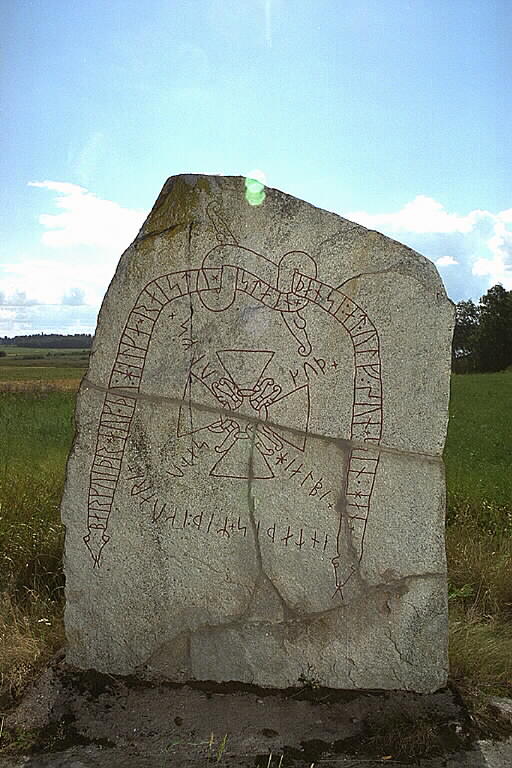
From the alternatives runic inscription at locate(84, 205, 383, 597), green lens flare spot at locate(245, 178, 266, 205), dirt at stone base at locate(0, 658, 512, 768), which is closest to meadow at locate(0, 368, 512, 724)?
dirt at stone base at locate(0, 658, 512, 768)

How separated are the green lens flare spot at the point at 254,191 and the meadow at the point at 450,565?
6.98 feet

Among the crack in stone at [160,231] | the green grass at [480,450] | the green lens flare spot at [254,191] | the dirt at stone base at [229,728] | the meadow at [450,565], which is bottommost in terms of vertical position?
the dirt at stone base at [229,728]

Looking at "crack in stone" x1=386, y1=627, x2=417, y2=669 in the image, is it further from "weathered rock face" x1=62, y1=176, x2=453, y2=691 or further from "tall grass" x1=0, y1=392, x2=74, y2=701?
"tall grass" x1=0, y1=392, x2=74, y2=701

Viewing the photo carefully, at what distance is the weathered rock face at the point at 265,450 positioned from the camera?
9.22 feet

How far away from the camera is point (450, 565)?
4234 mm

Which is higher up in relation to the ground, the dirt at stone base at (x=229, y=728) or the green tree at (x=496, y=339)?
the green tree at (x=496, y=339)

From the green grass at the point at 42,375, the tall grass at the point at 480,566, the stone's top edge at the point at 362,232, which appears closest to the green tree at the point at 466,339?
the green grass at the point at 42,375

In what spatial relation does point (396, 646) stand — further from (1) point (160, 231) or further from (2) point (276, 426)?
(1) point (160, 231)

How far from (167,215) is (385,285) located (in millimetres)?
904

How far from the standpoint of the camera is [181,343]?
9.39ft

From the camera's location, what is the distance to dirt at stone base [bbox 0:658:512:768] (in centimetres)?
245

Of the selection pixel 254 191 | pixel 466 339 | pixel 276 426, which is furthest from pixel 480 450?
pixel 466 339

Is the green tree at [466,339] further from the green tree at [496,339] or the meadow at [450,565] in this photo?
the meadow at [450,565]

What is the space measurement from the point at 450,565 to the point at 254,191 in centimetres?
258
